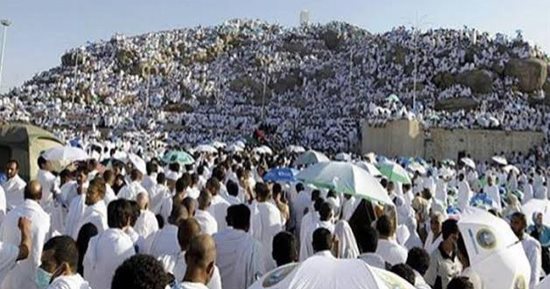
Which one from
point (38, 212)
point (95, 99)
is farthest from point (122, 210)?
point (95, 99)

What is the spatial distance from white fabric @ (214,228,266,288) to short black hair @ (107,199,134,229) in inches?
26.6

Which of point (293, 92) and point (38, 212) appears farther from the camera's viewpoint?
point (293, 92)

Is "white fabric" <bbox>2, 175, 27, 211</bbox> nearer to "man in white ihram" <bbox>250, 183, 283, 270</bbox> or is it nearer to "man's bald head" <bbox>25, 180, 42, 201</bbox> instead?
"man's bald head" <bbox>25, 180, 42, 201</bbox>

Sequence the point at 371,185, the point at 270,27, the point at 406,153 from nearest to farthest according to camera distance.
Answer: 1. the point at 371,185
2. the point at 406,153
3. the point at 270,27

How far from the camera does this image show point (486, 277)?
4375 mm

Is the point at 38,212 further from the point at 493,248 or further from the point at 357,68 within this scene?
the point at 357,68

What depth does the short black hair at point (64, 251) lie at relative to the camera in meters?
3.61

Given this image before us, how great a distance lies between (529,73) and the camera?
1900 inches

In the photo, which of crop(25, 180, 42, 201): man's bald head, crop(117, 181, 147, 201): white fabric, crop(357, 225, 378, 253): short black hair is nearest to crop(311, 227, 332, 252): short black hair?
crop(357, 225, 378, 253): short black hair

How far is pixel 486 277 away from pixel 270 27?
299 ft

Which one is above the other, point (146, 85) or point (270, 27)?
point (270, 27)

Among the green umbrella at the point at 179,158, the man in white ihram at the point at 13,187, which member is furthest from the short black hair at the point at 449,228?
the green umbrella at the point at 179,158

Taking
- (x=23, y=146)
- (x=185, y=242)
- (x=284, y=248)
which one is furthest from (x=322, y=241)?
(x=23, y=146)

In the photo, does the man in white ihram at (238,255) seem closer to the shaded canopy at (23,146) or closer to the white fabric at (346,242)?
the white fabric at (346,242)
